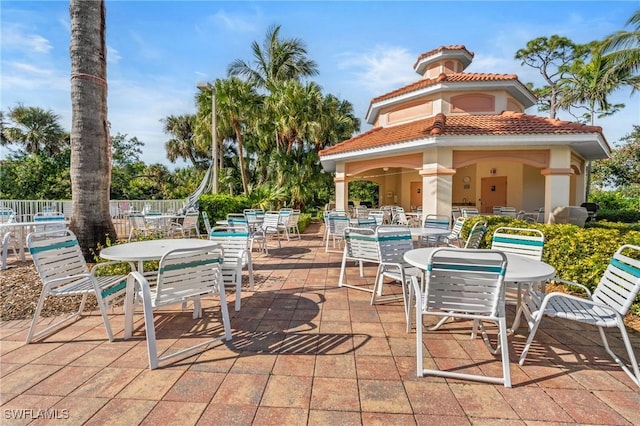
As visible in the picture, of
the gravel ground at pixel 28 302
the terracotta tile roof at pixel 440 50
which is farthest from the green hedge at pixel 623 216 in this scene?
the gravel ground at pixel 28 302

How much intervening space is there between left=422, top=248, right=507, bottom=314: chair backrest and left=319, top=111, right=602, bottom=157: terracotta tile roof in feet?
24.9

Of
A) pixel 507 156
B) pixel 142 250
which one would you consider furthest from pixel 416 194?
pixel 142 250

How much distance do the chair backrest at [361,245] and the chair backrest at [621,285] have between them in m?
2.29

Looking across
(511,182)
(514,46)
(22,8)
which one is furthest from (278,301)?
(514,46)

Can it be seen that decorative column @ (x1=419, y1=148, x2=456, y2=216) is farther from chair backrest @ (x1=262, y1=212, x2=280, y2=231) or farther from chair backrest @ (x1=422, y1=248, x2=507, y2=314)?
chair backrest @ (x1=422, y1=248, x2=507, y2=314)

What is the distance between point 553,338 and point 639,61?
56.0 feet

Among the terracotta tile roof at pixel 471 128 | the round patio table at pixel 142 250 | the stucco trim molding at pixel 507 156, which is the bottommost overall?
the round patio table at pixel 142 250

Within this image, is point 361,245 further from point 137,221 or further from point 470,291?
point 137,221

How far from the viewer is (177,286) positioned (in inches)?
103

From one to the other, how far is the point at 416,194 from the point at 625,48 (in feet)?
35.4

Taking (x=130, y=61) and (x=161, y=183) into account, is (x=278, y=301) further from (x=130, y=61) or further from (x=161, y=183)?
(x=161, y=183)

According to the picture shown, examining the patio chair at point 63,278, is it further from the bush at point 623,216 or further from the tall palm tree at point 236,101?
the bush at point 623,216

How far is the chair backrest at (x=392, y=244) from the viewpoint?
383 cm

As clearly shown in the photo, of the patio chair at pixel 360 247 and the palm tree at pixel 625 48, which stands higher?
the palm tree at pixel 625 48
